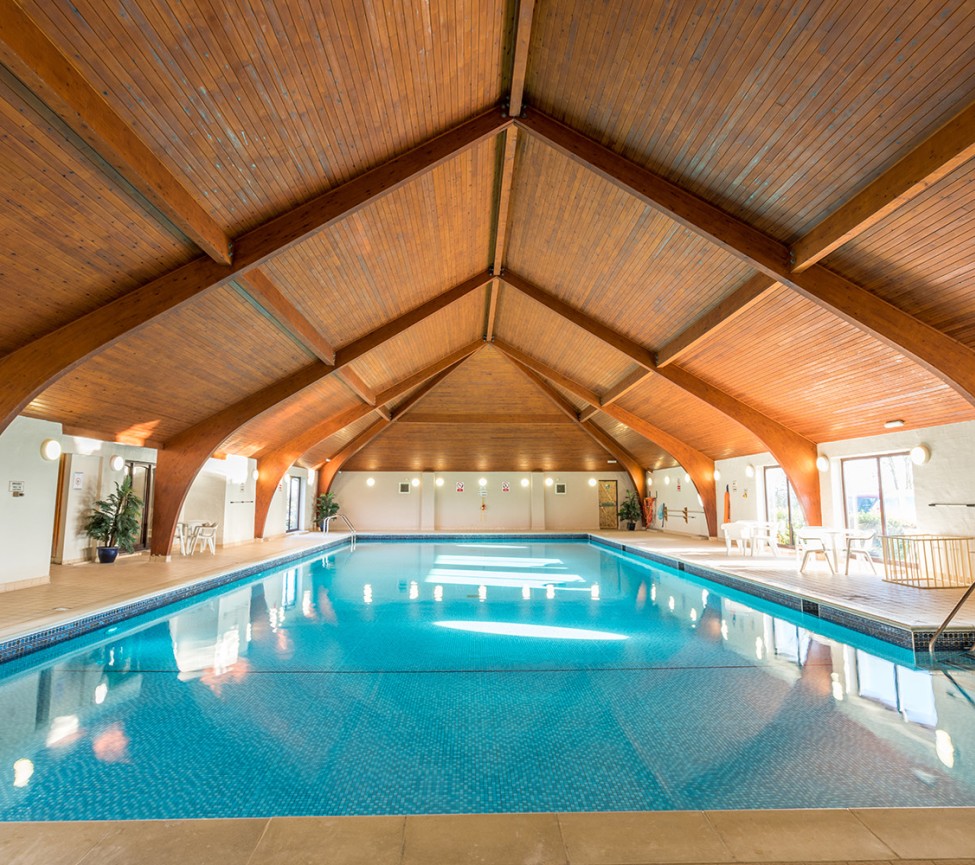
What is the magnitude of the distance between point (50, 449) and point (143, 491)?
394cm

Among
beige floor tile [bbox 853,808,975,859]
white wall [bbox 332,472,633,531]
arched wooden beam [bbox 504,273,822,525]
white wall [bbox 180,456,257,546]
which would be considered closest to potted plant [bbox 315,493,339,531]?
white wall [bbox 332,472,633,531]

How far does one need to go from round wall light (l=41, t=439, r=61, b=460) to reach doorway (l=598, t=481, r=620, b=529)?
14.6 metres

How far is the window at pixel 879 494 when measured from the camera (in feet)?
27.6

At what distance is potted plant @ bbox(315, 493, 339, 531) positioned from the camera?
17.0m

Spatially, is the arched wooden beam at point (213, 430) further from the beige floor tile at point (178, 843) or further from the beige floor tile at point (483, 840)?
the beige floor tile at point (483, 840)

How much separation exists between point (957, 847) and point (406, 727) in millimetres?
2476

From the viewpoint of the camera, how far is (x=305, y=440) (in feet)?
43.5

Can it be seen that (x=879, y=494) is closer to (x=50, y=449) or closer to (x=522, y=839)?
(x=522, y=839)

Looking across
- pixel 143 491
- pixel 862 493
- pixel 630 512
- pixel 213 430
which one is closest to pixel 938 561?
pixel 862 493

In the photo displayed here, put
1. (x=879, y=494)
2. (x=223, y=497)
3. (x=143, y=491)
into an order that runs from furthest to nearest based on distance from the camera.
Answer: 1. (x=223, y=497)
2. (x=143, y=491)
3. (x=879, y=494)

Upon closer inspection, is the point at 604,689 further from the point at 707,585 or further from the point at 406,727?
the point at 707,585

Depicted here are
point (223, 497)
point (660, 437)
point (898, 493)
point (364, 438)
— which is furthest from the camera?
point (364, 438)

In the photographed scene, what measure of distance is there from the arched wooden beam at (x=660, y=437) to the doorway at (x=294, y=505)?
289 inches

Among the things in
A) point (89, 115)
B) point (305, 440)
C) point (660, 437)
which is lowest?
point (305, 440)
